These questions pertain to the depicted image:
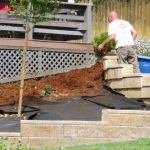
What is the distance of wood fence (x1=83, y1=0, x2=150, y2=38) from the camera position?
21422 mm

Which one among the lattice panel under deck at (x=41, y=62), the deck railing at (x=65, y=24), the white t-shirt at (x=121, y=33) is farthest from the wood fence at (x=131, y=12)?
the white t-shirt at (x=121, y=33)

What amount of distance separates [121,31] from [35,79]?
85.6 inches

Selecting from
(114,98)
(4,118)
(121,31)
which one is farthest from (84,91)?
(4,118)

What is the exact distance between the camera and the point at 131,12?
2159 centimetres

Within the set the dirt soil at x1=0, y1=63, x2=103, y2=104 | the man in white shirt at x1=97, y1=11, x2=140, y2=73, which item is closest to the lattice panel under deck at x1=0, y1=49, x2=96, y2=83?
the dirt soil at x1=0, y1=63, x2=103, y2=104

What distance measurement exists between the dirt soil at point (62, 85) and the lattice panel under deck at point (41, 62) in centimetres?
17

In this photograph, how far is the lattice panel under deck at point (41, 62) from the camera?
1295 centimetres

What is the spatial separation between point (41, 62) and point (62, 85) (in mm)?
959

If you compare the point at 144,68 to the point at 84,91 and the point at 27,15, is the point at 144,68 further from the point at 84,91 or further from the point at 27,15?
the point at 27,15

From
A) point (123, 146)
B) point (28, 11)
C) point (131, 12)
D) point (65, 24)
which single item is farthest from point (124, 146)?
point (131, 12)

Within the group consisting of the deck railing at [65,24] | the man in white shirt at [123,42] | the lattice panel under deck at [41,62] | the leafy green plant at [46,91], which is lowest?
the leafy green plant at [46,91]

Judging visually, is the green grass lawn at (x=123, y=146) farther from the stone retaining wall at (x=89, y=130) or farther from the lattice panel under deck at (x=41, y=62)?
the lattice panel under deck at (x=41, y=62)

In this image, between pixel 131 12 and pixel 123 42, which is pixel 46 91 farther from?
pixel 131 12

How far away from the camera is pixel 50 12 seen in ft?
35.8
